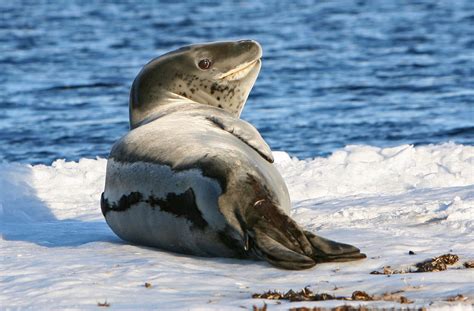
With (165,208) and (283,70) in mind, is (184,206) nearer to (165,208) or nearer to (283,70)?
(165,208)

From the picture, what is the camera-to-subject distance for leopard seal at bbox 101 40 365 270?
602 centimetres

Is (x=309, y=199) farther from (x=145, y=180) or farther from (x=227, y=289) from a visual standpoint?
(x=227, y=289)

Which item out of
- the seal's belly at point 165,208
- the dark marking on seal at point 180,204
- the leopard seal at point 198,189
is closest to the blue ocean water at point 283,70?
the leopard seal at point 198,189

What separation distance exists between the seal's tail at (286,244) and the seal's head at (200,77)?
1783 millimetres

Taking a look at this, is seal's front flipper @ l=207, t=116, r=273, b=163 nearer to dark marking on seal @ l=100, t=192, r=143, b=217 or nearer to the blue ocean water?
dark marking on seal @ l=100, t=192, r=143, b=217

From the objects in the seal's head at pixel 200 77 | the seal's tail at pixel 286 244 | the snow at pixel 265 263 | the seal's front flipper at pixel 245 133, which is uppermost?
the seal's head at pixel 200 77

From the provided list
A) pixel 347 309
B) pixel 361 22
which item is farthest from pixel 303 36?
pixel 347 309

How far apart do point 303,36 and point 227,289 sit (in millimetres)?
19076

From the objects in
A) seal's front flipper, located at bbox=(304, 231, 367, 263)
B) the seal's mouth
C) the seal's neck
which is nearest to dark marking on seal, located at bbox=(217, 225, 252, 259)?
seal's front flipper, located at bbox=(304, 231, 367, 263)

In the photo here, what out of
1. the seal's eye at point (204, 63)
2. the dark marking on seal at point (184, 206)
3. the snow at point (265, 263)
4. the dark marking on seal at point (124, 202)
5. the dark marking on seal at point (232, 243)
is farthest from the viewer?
the seal's eye at point (204, 63)

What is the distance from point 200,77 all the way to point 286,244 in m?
2.16

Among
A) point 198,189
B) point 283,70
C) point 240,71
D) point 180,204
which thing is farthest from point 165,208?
point 283,70

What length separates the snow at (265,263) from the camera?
5.31 metres

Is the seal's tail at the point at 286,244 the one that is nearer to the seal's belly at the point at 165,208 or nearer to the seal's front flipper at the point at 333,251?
the seal's front flipper at the point at 333,251
